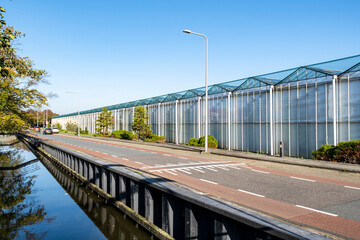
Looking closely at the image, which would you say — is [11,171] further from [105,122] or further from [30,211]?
[105,122]

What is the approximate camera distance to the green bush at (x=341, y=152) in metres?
14.1

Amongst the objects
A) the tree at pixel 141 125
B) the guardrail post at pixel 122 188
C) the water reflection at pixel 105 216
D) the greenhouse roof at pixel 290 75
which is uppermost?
the greenhouse roof at pixel 290 75

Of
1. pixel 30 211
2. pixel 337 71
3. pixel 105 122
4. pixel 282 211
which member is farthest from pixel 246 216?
→ pixel 105 122

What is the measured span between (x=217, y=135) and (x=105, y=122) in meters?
30.5

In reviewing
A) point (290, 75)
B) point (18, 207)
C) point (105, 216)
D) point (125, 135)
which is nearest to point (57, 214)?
point (105, 216)

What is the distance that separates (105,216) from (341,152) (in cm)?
1312

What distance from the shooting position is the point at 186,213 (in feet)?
16.8

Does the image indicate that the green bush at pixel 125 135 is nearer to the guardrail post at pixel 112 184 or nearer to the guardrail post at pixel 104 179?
the guardrail post at pixel 104 179

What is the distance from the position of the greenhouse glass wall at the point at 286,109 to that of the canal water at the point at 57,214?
45.8ft

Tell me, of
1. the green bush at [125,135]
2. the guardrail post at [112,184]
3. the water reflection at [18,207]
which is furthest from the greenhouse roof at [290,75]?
the water reflection at [18,207]

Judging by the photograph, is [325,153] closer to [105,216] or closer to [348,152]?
[348,152]

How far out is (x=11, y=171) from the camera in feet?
55.7

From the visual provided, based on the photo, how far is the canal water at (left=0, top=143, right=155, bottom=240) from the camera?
713 cm

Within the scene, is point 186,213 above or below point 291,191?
above
